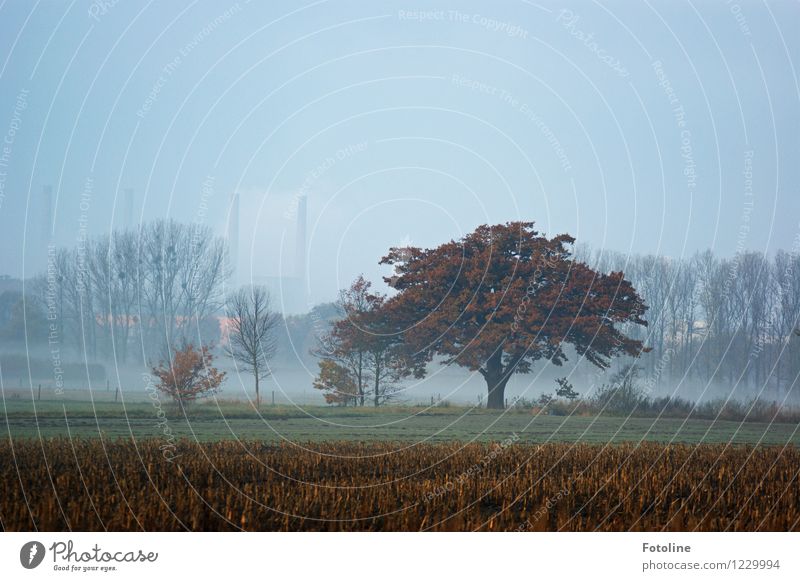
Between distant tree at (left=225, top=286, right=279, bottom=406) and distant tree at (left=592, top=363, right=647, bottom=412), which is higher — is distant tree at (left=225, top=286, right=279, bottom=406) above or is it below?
above

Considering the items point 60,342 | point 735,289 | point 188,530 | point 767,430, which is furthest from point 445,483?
point 735,289

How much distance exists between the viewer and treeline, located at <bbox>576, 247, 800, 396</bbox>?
8112 centimetres

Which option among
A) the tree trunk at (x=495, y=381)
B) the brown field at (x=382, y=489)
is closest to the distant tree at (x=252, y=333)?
the tree trunk at (x=495, y=381)

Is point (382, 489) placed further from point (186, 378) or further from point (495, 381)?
point (495, 381)

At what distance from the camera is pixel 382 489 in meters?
19.1

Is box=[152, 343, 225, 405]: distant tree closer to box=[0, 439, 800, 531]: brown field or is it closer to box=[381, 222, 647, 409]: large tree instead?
box=[381, 222, 647, 409]: large tree

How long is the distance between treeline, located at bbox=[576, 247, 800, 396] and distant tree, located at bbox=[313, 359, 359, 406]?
108 ft

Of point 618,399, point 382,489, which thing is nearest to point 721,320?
point 618,399

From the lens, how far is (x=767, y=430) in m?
44.4

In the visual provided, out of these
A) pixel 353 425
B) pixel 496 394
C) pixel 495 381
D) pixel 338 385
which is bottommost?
pixel 353 425

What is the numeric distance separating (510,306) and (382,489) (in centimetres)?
3202

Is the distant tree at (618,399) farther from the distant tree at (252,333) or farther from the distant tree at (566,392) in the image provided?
the distant tree at (252,333)

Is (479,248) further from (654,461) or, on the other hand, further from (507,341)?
(654,461)

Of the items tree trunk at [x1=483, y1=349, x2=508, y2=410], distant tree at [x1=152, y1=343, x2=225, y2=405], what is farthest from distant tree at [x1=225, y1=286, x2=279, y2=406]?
tree trunk at [x1=483, y1=349, x2=508, y2=410]
